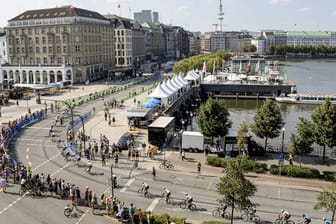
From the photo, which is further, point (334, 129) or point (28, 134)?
point (28, 134)

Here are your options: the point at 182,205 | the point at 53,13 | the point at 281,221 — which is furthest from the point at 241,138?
the point at 53,13

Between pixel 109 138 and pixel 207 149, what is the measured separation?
45.0 ft


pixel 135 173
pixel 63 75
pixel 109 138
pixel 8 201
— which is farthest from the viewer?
pixel 63 75

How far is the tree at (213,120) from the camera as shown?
150 ft

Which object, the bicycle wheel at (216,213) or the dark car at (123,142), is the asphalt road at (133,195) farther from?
the dark car at (123,142)

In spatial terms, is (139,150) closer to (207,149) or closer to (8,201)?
(207,149)

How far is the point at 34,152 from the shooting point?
44781mm

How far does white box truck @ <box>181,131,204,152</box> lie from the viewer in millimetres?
44969

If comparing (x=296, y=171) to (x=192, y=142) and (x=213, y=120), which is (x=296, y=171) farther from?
(x=192, y=142)

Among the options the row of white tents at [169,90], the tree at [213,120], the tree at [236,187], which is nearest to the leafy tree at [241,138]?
the tree at [213,120]

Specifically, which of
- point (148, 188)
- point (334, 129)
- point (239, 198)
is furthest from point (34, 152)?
point (334, 129)

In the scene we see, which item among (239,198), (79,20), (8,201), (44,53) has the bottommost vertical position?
(8,201)

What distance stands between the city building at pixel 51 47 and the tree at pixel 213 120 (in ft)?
246

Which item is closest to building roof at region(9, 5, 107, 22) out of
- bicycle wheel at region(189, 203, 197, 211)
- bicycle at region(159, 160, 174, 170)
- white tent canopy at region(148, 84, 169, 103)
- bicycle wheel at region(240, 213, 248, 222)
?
white tent canopy at region(148, 84, 169, 103)
